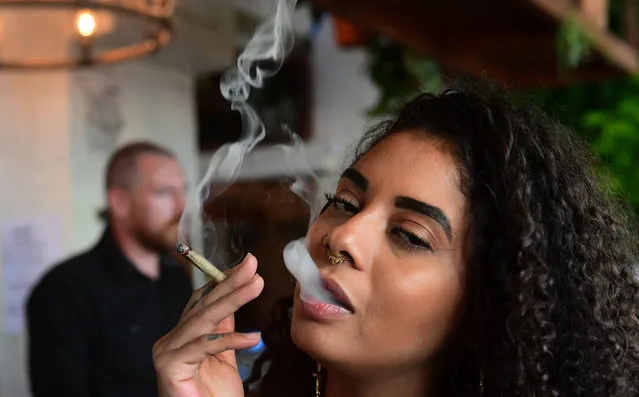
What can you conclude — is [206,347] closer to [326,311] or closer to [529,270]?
[326,311]

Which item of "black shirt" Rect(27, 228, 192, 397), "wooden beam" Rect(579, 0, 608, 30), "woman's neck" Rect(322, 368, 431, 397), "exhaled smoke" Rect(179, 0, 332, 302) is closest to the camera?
"woman's neck" Rect(322, 368, 431, 397)

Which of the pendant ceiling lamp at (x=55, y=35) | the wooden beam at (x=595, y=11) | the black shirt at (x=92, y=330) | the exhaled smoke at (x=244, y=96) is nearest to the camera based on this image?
the exhaled smoke at (x=244, y=96)

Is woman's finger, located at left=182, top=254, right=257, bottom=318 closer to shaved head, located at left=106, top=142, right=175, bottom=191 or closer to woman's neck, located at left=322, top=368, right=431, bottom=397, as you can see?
woman's neck, located at left=322, top=368, right=431, bottom=397

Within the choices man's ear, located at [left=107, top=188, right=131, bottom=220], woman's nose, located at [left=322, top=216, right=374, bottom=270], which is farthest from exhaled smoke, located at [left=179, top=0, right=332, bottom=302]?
man's ear, located at [left=107, top=188, right=131, bottom=220]

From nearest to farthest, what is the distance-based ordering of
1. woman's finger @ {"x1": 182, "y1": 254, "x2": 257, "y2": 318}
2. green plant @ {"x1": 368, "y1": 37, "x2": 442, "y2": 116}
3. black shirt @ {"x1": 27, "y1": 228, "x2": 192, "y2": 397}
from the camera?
woman's finger @ {"x1": 182, "y1": 254, "x2": 257, "y2": 318}, black shirt @ {"x1": 27, "y1": 228, "x2": 192, "y2": 397}, green plant @ {"x1": 368, "y1": 37, "x2": 442, "y2": 116}

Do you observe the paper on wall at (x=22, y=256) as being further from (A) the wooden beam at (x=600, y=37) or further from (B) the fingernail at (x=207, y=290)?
(B) the fingernail at (x=207, y=290)

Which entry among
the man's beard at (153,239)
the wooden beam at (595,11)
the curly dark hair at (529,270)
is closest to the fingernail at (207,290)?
the curly dark hair at (529,270)

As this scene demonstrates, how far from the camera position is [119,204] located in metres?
2.77

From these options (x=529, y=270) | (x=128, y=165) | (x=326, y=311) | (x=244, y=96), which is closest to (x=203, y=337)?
(x=326, y=311)

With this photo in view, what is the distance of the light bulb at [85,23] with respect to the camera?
2580 millimetres

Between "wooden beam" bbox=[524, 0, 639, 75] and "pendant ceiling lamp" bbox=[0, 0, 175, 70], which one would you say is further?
"pendant ceiling lamp" bbox=[0, 0, 175, 70]

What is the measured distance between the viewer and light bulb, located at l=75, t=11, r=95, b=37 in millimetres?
2580

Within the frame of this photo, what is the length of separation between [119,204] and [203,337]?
1780mm

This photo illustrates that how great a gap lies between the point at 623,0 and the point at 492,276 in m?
2.94
